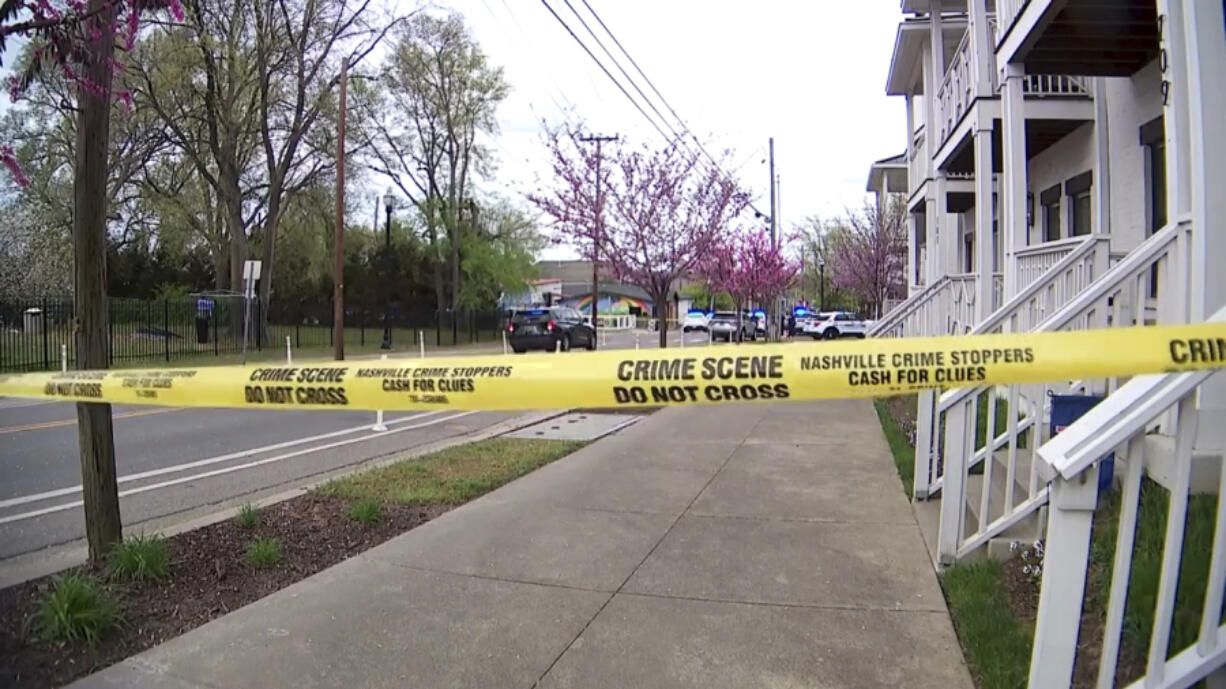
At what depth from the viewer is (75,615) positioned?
12.2 feet

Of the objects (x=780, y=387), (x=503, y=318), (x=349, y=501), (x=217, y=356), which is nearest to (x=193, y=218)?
(x=217, y=356)

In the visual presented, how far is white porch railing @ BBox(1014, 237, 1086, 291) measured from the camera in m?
7.42

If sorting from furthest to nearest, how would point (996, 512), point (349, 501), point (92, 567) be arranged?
point (349, 501), point (996, 512), point (92, 567)

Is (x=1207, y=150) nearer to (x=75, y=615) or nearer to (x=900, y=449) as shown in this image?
(x=900, y=449)

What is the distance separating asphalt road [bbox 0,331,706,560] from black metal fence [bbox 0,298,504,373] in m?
Result: 1.63

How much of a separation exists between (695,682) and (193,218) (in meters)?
35.6

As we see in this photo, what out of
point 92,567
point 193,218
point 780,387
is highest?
point 193,218

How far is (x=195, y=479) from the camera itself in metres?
8.05

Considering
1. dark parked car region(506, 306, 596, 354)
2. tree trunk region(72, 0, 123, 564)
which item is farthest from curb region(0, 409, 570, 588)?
dark parked car region(506, 306, 596, 354)

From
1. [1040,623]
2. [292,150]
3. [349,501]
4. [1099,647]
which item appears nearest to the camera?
[1040,623]

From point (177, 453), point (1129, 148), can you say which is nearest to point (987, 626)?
point (1129, 148)

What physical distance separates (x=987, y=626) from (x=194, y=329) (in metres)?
28.0

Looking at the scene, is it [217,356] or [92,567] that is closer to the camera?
[92,567]

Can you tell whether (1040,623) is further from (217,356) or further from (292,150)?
(292,150)
